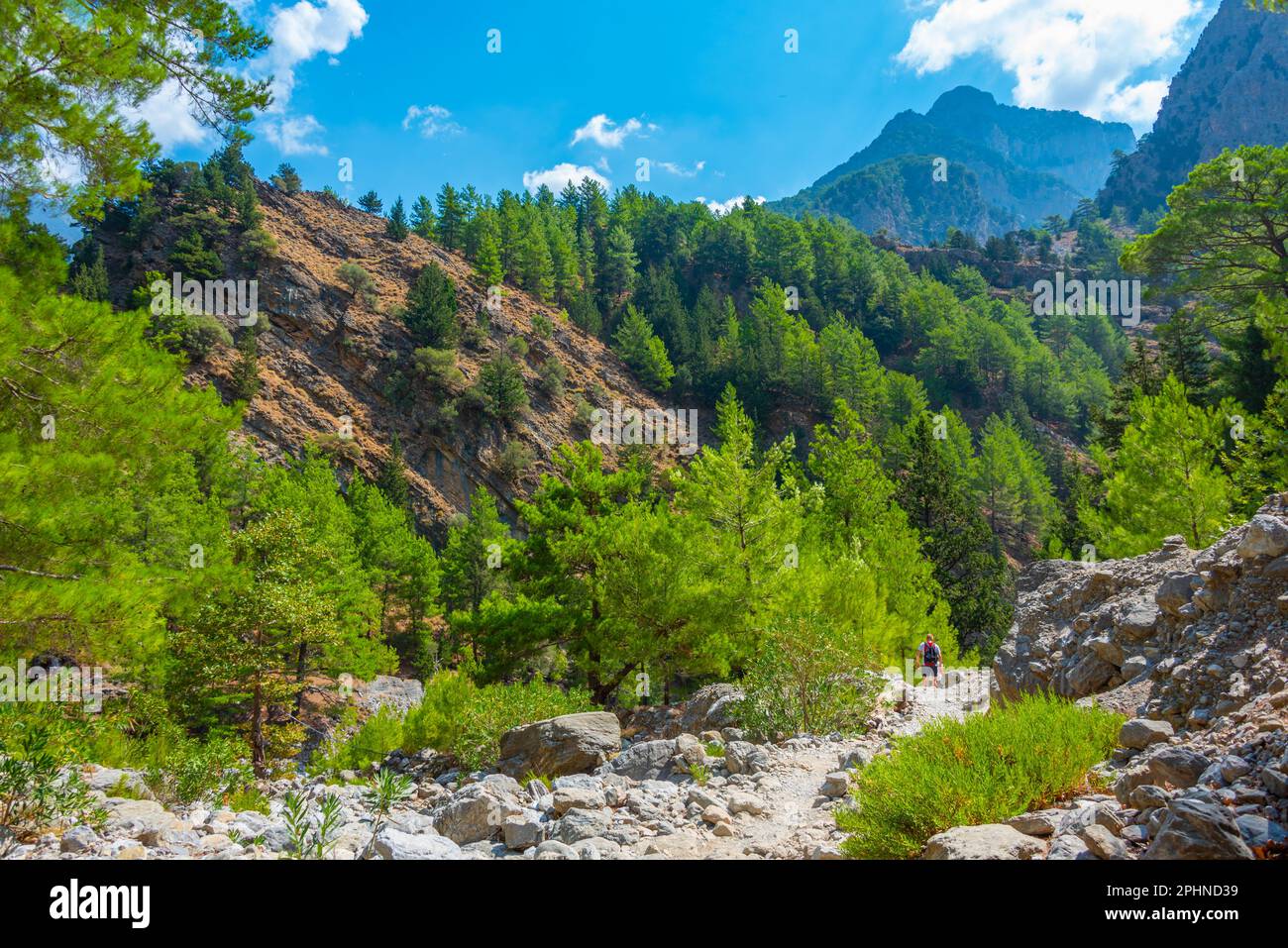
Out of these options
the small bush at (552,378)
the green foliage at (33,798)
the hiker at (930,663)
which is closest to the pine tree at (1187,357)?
the hiker at (930,663)

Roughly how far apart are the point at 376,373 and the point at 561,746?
49.1 metres

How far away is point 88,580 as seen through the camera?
6.45m

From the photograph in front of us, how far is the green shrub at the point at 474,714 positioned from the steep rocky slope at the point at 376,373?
112 feet

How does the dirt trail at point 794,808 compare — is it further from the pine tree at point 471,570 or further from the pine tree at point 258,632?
the pine tree at point 471,570

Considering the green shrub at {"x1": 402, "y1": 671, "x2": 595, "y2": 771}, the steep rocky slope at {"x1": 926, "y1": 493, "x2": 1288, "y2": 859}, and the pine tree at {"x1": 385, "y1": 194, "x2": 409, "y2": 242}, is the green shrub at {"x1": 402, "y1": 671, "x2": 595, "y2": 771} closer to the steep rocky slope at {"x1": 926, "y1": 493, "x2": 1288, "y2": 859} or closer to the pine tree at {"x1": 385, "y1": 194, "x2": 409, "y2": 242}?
the steep rocky slope at {"x1": 926, "y1": 493, "x2": 1288, "y2": 859}

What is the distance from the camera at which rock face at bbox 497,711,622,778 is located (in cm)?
973

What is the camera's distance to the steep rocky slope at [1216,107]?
495 ft

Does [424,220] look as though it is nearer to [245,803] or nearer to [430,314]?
[430,314]

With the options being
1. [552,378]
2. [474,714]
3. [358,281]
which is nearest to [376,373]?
[358,281]

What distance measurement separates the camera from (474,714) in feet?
39.7

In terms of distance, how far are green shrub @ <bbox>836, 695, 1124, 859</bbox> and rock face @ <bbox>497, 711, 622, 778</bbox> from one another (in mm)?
5297

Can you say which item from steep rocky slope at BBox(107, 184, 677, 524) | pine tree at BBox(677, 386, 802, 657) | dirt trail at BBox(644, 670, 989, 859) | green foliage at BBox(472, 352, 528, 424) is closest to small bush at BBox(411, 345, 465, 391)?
steep rocky slope at BBox(107, 184, 677, 524)

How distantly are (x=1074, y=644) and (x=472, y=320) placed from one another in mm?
58503
